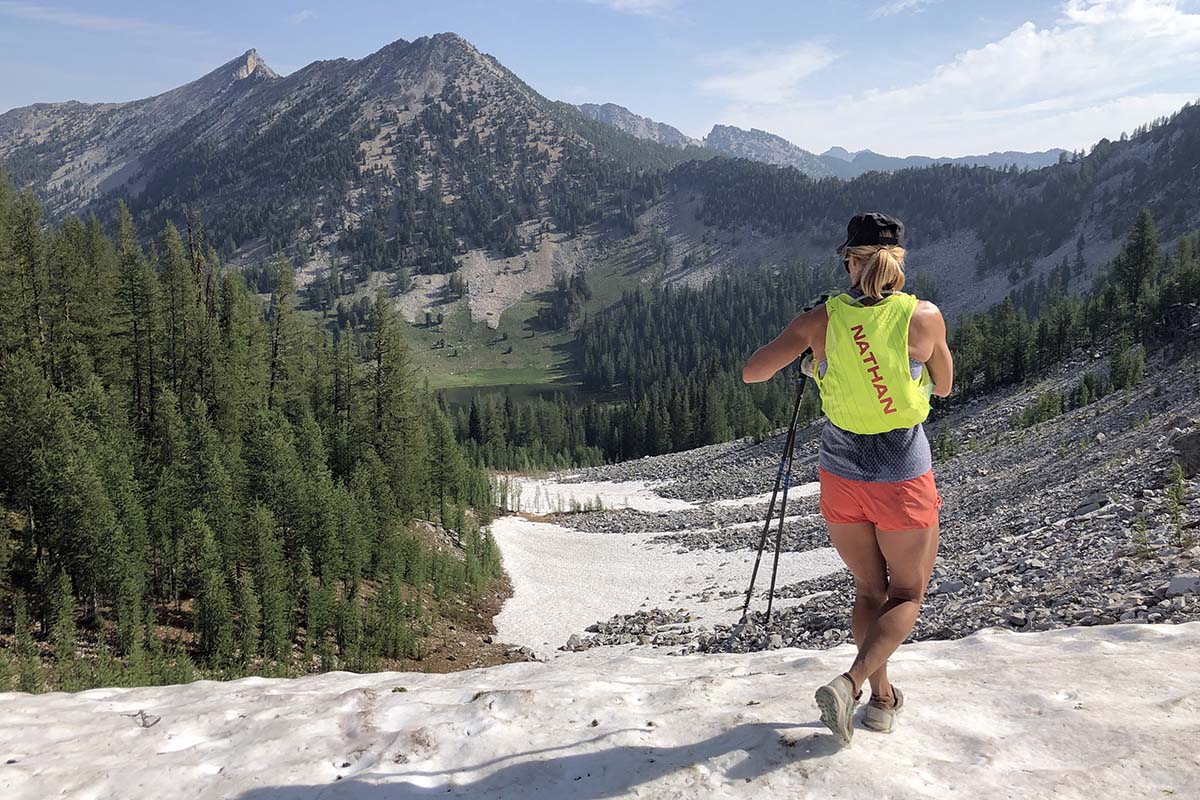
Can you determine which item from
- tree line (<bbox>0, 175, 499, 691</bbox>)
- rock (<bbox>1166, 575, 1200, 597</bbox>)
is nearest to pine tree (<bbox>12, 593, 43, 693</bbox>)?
tree line (<bbox>0, 175, 499, 691</bbox>)

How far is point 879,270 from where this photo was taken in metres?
4.04

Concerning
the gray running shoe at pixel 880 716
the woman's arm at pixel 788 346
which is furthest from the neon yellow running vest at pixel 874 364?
the gray running shoe at pixel 880 716

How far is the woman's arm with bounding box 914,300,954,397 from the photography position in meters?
4.00

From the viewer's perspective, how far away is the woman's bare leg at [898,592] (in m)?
4.08

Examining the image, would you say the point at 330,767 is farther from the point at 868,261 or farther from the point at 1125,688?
the point at 1125,688

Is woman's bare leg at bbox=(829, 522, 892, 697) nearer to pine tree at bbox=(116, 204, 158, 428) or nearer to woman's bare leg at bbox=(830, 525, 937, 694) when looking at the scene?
woman's bare leg at bbox=(830, 525, 937, 694)

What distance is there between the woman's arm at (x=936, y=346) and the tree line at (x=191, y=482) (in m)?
14.1

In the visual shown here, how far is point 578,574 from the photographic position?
4006 cm

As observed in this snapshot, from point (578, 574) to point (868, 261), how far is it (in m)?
37.9

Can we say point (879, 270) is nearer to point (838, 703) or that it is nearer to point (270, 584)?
point (838, 703)

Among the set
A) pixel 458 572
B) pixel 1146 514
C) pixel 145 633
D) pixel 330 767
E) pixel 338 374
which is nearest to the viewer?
pixel 330 767

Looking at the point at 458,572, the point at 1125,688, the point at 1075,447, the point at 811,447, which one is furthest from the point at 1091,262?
the point at 1125,688

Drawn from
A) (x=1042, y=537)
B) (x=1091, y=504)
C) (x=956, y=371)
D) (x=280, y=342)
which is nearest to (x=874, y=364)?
(x=1042, y=537)

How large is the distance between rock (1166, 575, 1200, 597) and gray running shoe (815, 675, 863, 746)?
20.0 feet
